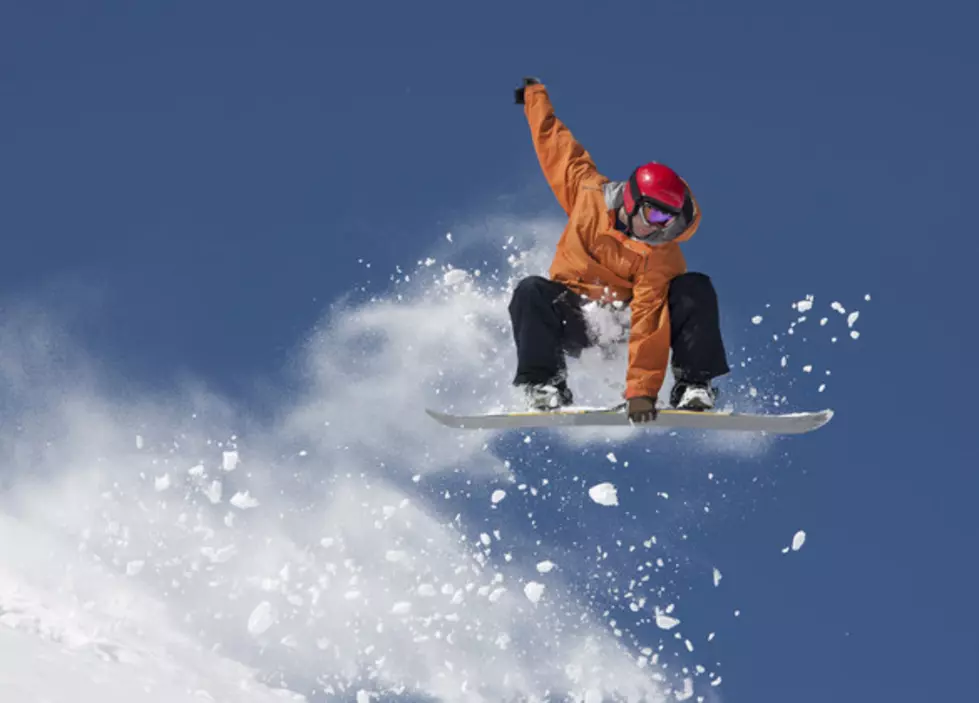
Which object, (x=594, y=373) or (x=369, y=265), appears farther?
(x=369, y=265)

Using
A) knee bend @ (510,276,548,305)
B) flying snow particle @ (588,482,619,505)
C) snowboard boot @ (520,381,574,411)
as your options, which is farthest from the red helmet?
flying snow particle @ (588,482,619,505)

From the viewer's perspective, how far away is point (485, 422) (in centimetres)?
966

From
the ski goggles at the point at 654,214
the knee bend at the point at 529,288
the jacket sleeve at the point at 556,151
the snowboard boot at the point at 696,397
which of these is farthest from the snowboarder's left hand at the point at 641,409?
the jacket sleeve at the point at 556,151

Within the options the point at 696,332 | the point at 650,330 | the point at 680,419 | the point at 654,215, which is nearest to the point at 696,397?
the point at 680,419

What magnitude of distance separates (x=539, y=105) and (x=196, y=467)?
268 inches

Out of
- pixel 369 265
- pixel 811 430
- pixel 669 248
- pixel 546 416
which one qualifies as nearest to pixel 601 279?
pixel 669 248

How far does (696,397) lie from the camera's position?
9188mm

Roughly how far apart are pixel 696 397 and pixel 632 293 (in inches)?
43.0

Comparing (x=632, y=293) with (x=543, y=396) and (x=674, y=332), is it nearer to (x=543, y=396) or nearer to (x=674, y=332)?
(x=674, y=332)

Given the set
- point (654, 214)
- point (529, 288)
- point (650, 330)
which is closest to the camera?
point (654, 214)

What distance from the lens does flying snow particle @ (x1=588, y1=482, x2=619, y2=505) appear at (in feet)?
37.9

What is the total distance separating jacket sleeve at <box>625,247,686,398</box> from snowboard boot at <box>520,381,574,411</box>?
596 millimetres

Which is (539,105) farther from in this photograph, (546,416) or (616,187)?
(546,416)

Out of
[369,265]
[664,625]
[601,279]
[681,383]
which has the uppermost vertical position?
[369,265]
